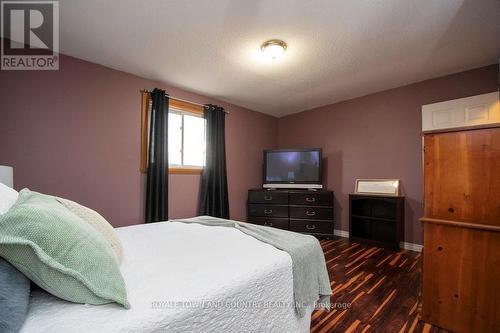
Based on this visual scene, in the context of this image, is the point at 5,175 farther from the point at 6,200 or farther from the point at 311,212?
the point at 311,212

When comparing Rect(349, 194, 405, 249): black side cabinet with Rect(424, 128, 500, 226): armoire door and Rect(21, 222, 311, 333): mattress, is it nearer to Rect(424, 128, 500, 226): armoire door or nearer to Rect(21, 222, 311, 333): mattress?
Rect(424, 128, 500, 226): armoire door

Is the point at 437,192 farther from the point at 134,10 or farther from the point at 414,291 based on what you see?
the point at 134,10

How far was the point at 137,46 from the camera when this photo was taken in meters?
2.30

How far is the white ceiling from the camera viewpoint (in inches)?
70.4

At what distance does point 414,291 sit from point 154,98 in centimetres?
358

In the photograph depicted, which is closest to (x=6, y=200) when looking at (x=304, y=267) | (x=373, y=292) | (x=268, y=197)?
(x=304, y=267)

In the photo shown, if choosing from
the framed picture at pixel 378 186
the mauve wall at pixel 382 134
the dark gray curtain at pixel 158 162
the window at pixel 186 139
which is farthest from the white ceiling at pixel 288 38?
the framed picture at pixel 378 186

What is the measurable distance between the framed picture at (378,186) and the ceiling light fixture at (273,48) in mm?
Answer: 2433

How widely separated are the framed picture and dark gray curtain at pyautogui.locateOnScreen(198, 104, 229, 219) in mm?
2175

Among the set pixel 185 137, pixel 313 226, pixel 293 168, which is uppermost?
pixel 185 137

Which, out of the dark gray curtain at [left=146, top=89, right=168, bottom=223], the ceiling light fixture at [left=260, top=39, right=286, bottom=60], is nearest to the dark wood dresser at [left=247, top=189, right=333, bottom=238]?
the dark gray curtain at [left=146, top=89, right=168, bottom=223]

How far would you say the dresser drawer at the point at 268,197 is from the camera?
382cm

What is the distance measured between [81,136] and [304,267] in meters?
2.73

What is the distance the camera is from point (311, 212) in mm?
3689
